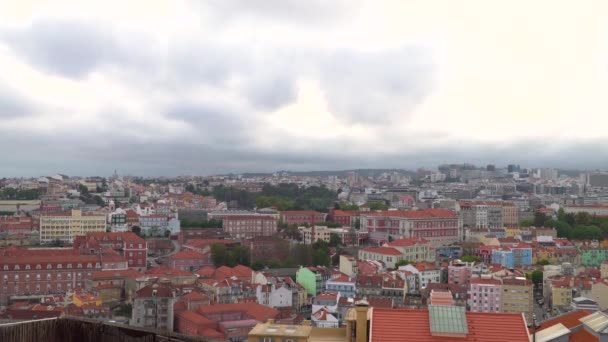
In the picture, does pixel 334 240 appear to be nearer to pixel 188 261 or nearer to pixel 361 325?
pixel 188 261

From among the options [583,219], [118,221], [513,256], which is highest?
[583,219]

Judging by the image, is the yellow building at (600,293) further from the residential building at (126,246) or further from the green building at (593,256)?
the residential building at (126,246)

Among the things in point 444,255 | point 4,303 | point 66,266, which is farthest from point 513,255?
point 4,303

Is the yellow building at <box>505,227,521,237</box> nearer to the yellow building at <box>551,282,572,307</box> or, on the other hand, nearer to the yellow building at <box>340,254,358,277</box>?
the yellow building at <box>340,254,358,277</box>

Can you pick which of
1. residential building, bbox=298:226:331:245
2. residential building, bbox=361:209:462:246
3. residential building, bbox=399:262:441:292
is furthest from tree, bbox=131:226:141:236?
residential building, bbox=399:262:441:292

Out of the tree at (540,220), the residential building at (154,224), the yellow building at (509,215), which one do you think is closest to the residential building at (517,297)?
the tree at (540,220)

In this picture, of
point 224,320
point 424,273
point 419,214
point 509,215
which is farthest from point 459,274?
point 509,215
